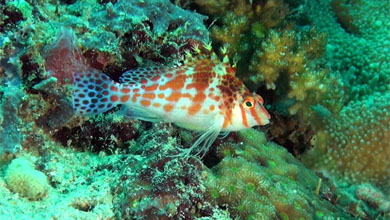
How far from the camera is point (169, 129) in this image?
137 inches

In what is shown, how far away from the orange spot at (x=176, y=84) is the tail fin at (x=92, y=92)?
0.49 metres

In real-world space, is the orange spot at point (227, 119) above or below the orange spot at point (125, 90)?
→ below

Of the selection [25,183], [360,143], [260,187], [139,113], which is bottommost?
[360,143]

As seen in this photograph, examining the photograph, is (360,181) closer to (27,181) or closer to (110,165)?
(110,165)

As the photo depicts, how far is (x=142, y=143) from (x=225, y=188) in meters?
0.99

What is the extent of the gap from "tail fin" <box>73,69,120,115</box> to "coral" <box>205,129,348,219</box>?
4.19 ft

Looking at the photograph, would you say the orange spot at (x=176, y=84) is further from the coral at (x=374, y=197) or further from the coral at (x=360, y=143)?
the coral at (x=374, y=197)

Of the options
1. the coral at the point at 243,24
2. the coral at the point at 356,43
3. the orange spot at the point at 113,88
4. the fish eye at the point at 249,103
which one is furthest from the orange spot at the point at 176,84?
the coral at the point at 356,43

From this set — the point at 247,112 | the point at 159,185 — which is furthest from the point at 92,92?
the point at 247,112

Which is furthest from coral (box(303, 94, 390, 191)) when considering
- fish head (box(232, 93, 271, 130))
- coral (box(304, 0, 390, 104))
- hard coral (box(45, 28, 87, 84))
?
hard coral (box(45, 28, 87, 84))

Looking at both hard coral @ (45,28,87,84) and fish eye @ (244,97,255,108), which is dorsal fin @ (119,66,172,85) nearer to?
hard coral @ (45,28,87,84)

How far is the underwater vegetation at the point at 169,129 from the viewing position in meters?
2.98

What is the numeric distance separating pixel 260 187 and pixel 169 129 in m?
1.18

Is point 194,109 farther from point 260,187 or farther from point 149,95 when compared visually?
point 260,187
